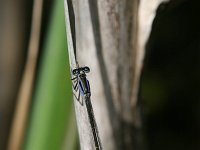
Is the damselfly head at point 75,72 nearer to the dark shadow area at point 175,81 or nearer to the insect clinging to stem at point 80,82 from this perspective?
the insect clinging to stem at point 80,82

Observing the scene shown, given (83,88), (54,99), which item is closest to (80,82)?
(83,88)

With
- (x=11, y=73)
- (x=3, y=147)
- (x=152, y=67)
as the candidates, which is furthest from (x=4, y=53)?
(x=152, y=67)

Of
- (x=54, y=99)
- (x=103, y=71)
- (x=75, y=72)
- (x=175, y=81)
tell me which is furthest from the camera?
(x=175, y=81)

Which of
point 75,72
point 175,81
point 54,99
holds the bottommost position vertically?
point 75,72

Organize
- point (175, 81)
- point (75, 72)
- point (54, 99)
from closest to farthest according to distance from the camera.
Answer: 1. point (75, 72)
2. point (54, 99)
3. point (175, 81)

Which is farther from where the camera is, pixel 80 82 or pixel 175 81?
pixel 175 81

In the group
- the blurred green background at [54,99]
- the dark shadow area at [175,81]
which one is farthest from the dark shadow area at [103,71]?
the dark shadow area at [175,81]

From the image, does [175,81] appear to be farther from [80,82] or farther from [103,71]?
[80,82]

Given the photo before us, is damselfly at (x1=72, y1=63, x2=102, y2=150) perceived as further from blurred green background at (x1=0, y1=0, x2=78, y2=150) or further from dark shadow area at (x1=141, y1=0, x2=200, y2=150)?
dark shadow area at (x1=141, y1=0, x2=200, y2=150)

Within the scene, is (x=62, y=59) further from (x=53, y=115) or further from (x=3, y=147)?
(x=3, y=147)
